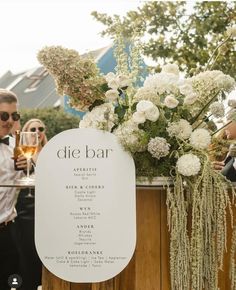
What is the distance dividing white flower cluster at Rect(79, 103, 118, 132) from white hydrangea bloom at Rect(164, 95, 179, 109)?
0.26m

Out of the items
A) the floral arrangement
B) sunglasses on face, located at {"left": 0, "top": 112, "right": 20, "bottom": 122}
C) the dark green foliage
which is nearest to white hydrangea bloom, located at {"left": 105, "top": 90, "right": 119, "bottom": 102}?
the floral arrangement

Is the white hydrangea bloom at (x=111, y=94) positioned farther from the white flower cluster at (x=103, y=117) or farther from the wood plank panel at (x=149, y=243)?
the wood plank panel at (x=149, y=243)

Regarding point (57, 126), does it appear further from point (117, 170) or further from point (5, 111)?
point (117, 170)

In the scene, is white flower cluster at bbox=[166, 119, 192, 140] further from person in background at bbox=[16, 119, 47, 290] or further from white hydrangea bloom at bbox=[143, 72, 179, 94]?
person in background at bbox=[16, 119, 47, 290]

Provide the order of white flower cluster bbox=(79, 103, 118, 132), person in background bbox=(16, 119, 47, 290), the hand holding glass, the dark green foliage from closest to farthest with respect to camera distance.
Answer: white flower cluster bbox=(79, 103, 118, 132), the hand holding glass, person in background bbox=(16, 119, 47, 290), the dark green foliage

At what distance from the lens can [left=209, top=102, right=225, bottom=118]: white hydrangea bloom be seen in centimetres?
244

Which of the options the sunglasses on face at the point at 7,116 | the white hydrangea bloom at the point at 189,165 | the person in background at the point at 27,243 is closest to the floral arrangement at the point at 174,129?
the white hydrangea bloom at the point at 189,165

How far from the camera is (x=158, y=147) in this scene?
2369 millimetres

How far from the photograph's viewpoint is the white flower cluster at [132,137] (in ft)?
7.97

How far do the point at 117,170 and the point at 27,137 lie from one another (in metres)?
0.82

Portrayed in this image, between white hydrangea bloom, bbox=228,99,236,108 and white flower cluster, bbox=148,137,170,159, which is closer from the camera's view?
white flower cluster, bbox=148,137,170,159

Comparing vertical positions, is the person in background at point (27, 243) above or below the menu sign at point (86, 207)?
below

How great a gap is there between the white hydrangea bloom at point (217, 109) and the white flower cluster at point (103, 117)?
419 millimetres

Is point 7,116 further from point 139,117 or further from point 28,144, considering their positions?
point 139,117
